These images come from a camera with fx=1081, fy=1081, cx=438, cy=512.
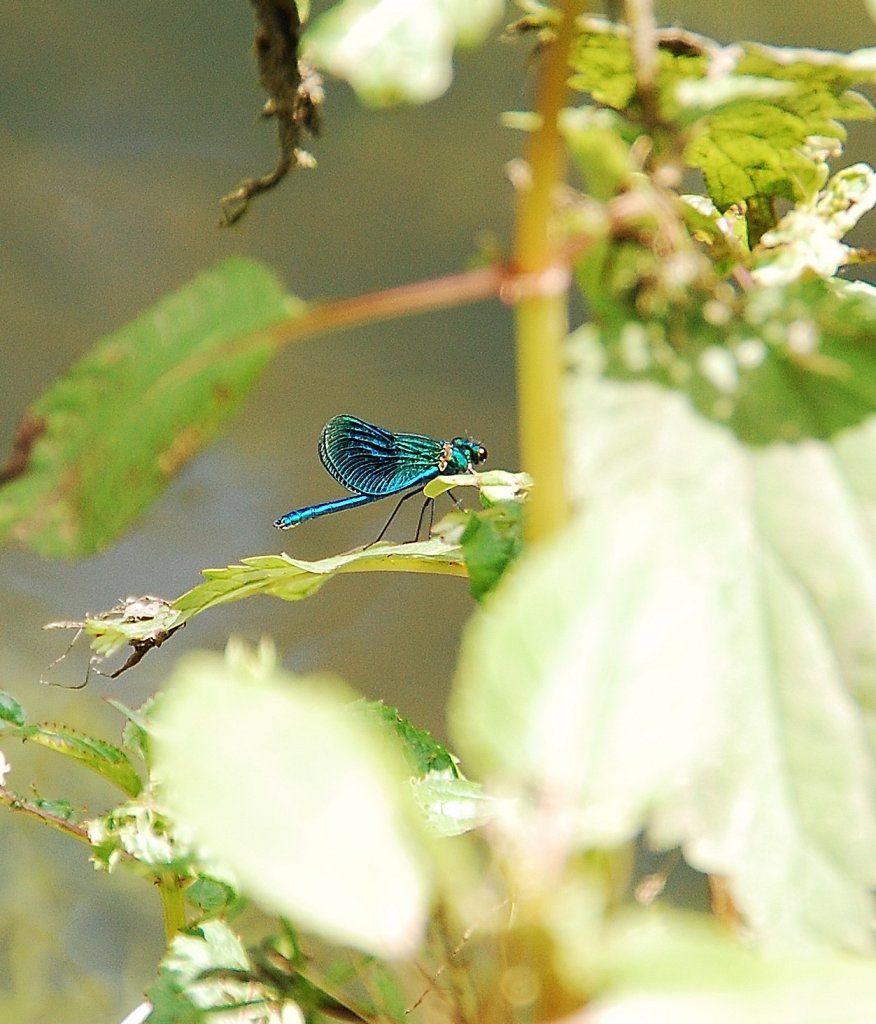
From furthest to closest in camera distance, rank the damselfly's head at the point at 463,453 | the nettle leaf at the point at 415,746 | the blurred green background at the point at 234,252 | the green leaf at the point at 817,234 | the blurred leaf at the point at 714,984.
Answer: the blurred green background at the point at 234,252 → the damselfly's head at the point at 463,453 → the nettle leaf at the point at 415,746 → the green leaf at the point at 817,234 → the blurred leaf at the point at 714,984

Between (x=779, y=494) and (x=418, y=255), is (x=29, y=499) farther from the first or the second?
(x=418, y=255)

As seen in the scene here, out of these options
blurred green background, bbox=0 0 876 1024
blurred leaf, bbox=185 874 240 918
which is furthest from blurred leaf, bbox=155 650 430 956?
blurred green background, bbox=0 0 876 1024

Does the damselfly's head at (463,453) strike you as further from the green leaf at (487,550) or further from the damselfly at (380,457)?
the green leaf at (487,550)

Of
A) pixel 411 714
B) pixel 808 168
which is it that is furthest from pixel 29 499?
pixel 411 714

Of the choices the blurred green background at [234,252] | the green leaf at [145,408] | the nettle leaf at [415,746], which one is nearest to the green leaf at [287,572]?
the nettle leaf at [415,746]

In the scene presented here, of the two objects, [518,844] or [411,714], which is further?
[411,714]

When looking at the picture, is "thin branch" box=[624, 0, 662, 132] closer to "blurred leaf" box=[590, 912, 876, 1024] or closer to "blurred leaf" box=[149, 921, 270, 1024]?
"blurred leaf" box=[590, 912, 876, 1024]

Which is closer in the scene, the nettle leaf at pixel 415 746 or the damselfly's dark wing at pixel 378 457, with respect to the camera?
the nettle leaf at pixel 415 746

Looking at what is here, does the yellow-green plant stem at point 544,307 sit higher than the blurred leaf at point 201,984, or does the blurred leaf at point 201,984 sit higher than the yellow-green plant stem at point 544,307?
the yellow-green plant stem at point 544,307

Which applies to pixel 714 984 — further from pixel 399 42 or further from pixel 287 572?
pixel 287 572
